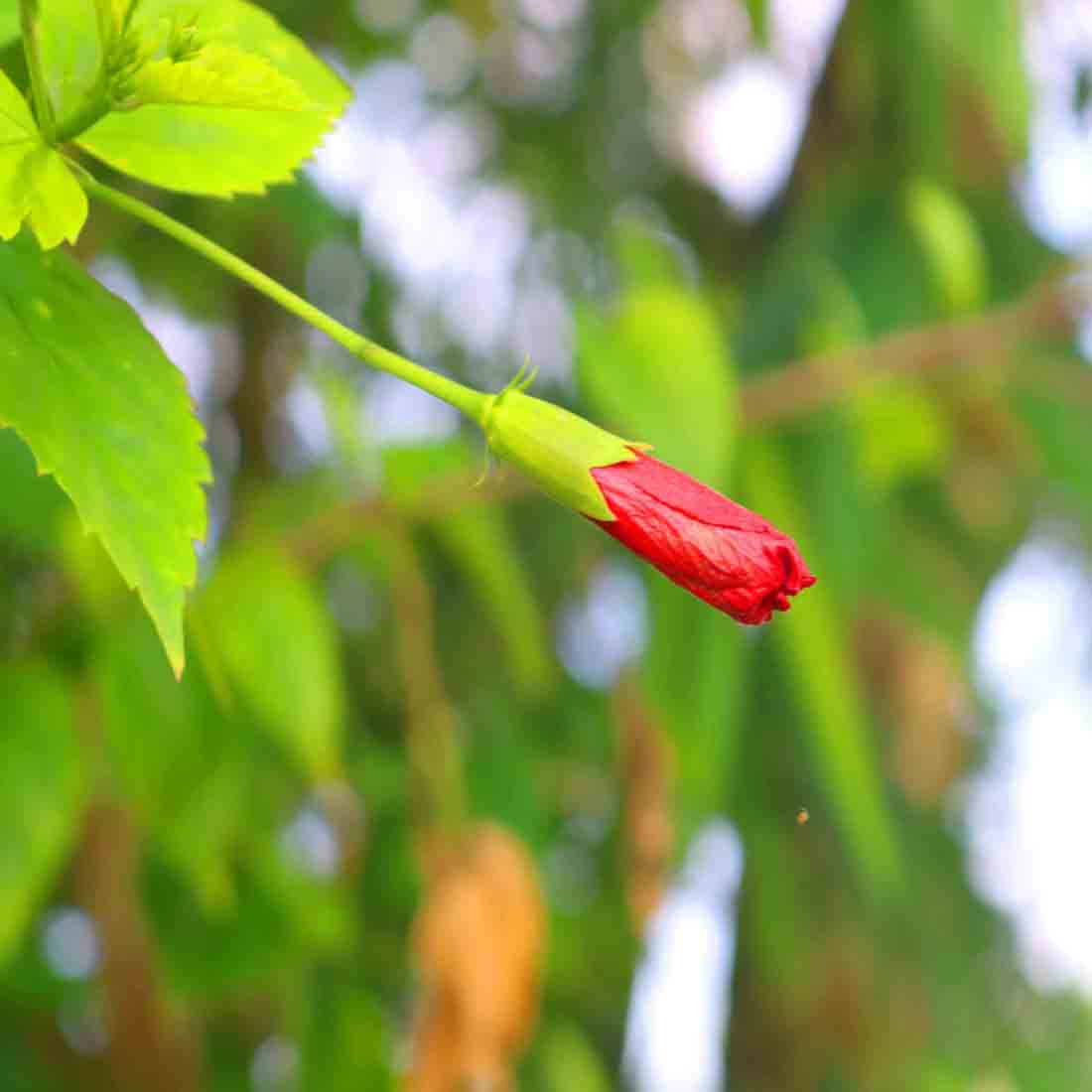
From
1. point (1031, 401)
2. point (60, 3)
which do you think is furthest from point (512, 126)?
point (60, 3)

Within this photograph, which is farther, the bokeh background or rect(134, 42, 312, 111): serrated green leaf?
the bokeh background

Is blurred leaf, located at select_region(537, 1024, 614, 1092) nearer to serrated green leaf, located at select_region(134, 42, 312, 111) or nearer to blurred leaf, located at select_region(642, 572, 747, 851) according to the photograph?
blurred leaf, located at select_region(642, 572, 747, 851)

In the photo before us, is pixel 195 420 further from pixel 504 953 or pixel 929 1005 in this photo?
pixel 929 1005

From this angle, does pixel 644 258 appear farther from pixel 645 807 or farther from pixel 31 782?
pixel 31 782

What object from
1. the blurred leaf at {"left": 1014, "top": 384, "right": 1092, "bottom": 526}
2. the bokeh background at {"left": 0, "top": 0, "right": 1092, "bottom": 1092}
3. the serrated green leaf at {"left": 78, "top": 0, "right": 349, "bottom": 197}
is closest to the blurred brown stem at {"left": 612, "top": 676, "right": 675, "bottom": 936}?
the bokeh background at {"left": 0, "top": 0, "right": 1092, "bottom": 1092}

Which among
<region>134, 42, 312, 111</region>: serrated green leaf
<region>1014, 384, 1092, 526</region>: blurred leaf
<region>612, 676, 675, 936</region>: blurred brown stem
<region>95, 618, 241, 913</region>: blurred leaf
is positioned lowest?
<region>612, 676, 675, 936</region>: blurred brown stem

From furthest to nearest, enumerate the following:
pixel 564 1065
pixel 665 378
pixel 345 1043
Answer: pixel 564 1065 < pixel 345 1043 < pixel 665 378

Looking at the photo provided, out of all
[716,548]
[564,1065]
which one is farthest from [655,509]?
[564,1065]
